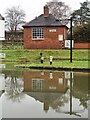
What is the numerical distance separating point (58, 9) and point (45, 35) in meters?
22.3

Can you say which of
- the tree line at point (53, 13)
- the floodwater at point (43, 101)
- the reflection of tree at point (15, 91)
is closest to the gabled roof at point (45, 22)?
the tree line at point (53, 13)

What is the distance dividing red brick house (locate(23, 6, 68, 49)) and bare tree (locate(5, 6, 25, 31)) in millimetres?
21318

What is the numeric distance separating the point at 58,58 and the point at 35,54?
9.69 feet

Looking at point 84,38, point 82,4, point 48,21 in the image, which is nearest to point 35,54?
point 48,21

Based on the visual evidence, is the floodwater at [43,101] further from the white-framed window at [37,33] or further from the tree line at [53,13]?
the tree line at [53,13]

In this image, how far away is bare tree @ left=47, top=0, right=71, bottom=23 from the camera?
59419 millimetres

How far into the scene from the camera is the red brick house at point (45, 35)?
128ft

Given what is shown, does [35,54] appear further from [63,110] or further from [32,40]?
[63,110]

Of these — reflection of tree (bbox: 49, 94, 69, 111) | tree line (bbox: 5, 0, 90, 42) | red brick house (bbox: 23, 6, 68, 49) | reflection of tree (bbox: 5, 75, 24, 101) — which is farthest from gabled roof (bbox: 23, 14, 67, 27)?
reflection of tree (bbox: 49, 94, 69, 111)

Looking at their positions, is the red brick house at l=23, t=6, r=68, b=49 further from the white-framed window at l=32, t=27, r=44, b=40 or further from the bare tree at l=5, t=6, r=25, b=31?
the bare tree at l=5, t=6, r=25, b=31

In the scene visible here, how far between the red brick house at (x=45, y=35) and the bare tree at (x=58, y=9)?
20.1 meters

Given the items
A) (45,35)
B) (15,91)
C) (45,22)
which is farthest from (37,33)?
(15,91)

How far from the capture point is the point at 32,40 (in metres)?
39.3

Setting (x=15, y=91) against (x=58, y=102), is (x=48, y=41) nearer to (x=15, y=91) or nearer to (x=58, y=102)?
(x=15, y=91)
